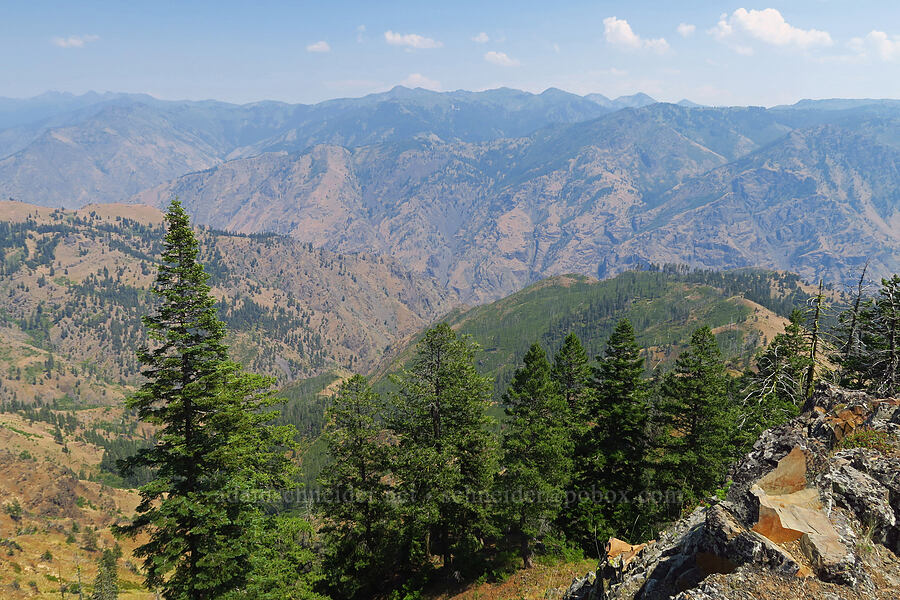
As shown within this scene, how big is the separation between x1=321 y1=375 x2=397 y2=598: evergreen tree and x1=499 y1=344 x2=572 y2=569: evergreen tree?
878 centimetres

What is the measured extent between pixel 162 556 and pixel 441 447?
1716 centimetres

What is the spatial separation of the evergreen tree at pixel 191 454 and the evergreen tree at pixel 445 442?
11828 millimetres

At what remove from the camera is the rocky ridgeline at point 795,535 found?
9.55m

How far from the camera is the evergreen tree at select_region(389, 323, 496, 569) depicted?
1219 inches

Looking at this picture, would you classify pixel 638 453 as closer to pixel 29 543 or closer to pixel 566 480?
pixel 566 480

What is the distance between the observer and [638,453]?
38125 millimetres

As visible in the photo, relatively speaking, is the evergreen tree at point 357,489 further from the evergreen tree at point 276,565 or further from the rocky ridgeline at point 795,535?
the rocky ridgeline at point 795,535

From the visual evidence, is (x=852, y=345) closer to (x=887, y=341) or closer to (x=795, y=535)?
(x=887, y=341)

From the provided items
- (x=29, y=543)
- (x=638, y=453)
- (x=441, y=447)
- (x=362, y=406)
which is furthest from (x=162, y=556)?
(x=29, y=543)

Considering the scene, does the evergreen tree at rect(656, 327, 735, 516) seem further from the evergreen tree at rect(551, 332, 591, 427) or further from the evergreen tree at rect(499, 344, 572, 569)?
the evergreen tree at rect(499, 344, 572, 569)

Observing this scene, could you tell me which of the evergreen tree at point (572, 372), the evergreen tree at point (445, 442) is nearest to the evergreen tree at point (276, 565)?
the evergreen tree at point (445, 442)

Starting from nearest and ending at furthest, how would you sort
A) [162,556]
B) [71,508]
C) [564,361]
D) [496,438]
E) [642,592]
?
[642,592], [162,556], [496,438], [564,361], [71,508]

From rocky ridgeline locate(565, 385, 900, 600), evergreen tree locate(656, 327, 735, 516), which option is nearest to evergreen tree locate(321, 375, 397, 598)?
rocky ridgeline locate(565, 385, 900, 600)

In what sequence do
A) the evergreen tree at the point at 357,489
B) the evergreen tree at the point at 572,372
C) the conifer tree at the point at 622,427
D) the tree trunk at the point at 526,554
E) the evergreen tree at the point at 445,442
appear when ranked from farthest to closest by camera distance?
the evergreen tree at the point at 572,372, the conifer tree at the point at 622,427, the tree trunk at the point at 526,554, the evergreen tree at the point at 357,489, the evergreen tree at the point at 445,442
